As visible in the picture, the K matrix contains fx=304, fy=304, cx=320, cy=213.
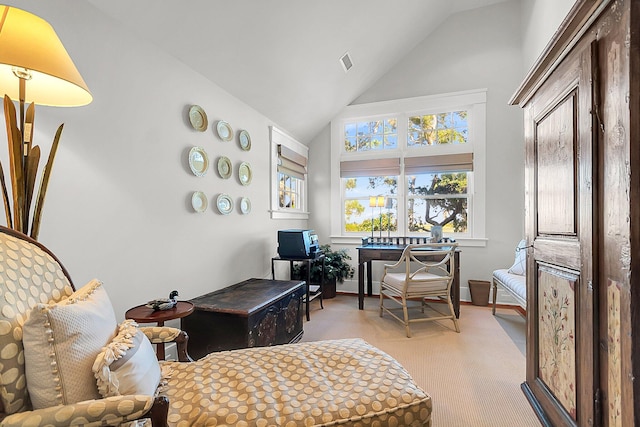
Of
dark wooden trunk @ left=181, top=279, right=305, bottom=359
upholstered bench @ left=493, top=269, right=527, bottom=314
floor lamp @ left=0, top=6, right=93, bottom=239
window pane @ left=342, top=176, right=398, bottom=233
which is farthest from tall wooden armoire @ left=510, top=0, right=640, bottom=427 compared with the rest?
window pane @ left=342, top=176, right=398, bottom=233

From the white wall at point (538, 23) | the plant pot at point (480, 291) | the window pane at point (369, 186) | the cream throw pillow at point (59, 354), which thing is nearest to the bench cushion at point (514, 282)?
the plant pot at point (480, 291)

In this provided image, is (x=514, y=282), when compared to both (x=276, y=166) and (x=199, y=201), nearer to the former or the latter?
(x=276, y=166)

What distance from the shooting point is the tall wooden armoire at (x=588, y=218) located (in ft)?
3.11

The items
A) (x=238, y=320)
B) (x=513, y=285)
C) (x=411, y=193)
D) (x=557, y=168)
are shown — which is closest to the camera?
(x=557, y=168)

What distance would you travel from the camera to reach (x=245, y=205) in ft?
10.3

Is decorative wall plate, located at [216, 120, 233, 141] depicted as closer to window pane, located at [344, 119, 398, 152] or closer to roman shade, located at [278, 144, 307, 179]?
roman shade, located at [278, 144, 307, 179]

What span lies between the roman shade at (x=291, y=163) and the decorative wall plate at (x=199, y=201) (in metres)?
1.47

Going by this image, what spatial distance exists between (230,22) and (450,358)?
10.2 ft

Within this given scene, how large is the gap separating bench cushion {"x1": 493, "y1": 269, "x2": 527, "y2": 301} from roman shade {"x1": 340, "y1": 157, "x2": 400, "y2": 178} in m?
1.87

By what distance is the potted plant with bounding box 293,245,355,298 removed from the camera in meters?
3.97

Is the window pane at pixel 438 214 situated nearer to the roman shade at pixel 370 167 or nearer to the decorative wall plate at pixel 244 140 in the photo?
the roman shade at pixel 370 167

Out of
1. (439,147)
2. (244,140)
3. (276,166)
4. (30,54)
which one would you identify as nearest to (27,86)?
(30,54)

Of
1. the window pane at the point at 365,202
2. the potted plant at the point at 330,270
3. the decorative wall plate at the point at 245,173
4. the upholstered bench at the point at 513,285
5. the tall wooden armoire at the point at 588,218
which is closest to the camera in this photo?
the tall wooden armoire at the point at 588,218

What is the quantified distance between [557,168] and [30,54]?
218cm
